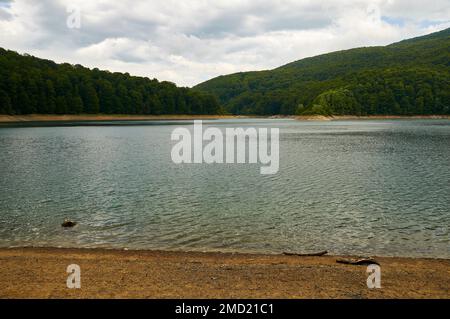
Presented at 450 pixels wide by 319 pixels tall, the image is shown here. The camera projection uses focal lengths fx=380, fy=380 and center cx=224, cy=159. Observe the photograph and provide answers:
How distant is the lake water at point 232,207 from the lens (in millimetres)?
16062

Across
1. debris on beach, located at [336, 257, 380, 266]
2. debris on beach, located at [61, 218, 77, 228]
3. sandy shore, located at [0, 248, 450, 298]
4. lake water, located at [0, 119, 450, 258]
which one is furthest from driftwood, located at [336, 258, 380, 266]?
debris on beach, located at [61, 218, 77, 228]

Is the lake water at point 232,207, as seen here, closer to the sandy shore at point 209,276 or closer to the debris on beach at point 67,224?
the debris on beach at point 67,224

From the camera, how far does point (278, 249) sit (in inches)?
600

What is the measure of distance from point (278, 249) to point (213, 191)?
11787mm

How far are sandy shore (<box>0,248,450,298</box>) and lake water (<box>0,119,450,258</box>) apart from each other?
1827mm

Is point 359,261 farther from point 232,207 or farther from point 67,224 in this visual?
point 67,224

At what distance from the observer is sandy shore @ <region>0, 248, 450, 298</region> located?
32.0 feet

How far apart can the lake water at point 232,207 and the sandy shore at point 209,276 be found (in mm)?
1827

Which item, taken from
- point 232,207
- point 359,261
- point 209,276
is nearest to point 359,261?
point 359,261

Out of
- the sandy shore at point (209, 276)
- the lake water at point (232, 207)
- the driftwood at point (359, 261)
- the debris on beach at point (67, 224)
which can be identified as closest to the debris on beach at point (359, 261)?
the driftwood at point (359, 261)

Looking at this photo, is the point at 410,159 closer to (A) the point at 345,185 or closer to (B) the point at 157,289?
(A) the point at 345,185
